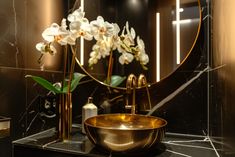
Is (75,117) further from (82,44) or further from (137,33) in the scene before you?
(137,33)

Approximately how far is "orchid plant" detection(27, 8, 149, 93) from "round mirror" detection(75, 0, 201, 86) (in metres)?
0.02

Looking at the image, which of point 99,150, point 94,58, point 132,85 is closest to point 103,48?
point 94,58

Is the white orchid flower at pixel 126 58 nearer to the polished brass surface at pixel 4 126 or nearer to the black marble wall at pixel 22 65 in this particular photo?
the black marble wall at pixel 22 65

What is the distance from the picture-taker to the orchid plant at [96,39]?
1.07 m

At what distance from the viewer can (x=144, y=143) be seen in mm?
857

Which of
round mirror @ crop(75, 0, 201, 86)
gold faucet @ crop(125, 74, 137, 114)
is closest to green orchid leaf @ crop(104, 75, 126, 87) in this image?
round mirror @ crop(75, 0, 201, 86)

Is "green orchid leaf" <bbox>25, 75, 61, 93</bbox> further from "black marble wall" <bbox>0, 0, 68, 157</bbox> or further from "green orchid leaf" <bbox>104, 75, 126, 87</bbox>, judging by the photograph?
"green orchid leaf" <bbox>104, 75, 126, 87</bbox>

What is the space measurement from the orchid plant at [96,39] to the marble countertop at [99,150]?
0.27 meters

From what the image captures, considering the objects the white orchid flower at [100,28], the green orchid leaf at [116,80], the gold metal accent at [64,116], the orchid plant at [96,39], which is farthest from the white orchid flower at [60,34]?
the green orchid leaf at [116,80]

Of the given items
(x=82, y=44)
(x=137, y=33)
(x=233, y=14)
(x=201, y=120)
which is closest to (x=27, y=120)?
(x=82, y=44)

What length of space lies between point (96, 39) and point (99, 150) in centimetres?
60

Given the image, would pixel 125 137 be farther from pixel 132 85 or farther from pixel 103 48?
pixel 103 48

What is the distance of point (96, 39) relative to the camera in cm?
123

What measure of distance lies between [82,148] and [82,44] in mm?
707
